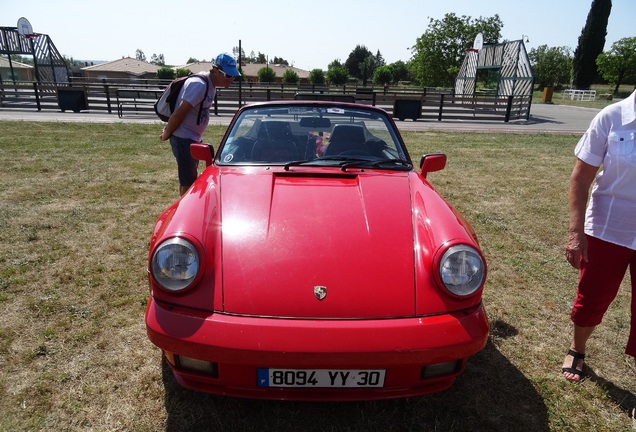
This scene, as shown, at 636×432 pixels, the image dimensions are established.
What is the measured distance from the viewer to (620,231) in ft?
7.08

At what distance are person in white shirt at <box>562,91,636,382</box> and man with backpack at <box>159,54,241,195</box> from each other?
9.96 feet

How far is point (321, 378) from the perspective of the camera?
1.80 meters

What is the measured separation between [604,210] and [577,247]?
0.80 ft

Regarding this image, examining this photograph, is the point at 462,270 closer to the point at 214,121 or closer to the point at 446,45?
the point at 214,121

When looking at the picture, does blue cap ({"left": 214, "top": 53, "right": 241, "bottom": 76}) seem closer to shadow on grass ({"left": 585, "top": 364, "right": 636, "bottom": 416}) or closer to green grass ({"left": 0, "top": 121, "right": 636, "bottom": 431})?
green grass ({"left": 0, "top": 121, "right": 636, "bottom": 431})

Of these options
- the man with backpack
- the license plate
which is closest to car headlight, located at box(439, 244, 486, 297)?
the license plate

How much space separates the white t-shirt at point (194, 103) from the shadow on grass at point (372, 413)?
2384 mm

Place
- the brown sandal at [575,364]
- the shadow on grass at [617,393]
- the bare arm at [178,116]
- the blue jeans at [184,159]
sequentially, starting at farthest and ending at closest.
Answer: the blue jeans at [184,159] < the bare arm at [178,116] < the brown sandal at [575,364] < the shadow on grass at [617,393]

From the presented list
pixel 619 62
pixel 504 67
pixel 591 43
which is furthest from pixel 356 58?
pixel 504 67

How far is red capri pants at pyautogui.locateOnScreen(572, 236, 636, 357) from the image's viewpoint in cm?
222

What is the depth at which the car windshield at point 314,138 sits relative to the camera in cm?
292

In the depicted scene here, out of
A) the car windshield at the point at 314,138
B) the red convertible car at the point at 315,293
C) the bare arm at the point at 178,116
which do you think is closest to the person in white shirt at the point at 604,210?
the red convertible car at the point at 315,293

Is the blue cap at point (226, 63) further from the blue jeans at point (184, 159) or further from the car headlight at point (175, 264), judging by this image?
the car headlight at point (175, 264)

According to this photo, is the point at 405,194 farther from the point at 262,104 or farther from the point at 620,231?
the point at 262,104
